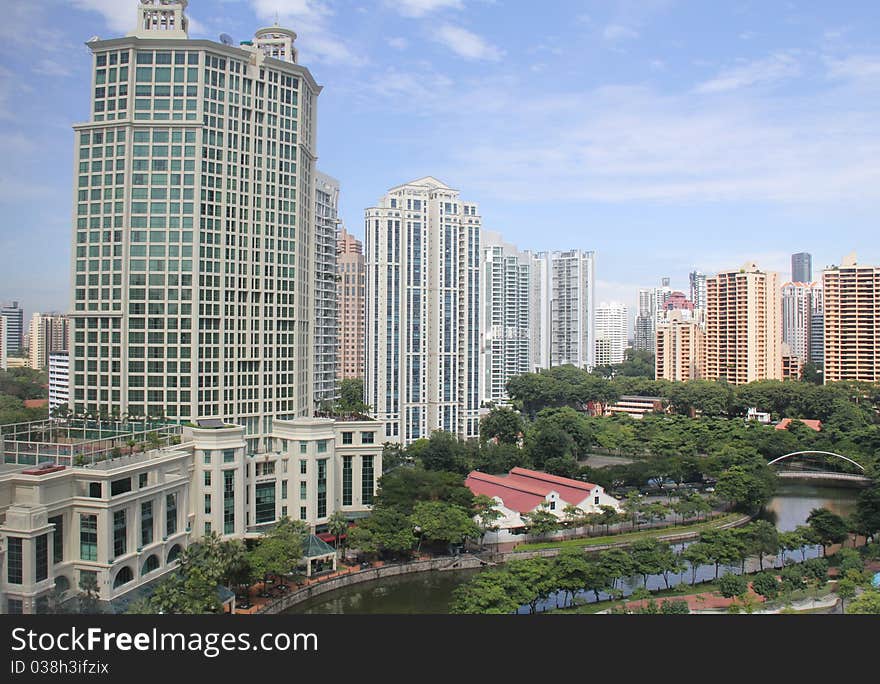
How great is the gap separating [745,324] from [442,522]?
52.3ft

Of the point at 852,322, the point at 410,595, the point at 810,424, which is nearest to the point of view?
the point at 410,595

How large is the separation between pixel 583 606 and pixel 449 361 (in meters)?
10.2

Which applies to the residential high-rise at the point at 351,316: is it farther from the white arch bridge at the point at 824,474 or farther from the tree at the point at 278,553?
the tree at the point at 278,553

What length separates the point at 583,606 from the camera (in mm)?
7297

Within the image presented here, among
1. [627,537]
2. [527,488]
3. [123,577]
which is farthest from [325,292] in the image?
[123,577]

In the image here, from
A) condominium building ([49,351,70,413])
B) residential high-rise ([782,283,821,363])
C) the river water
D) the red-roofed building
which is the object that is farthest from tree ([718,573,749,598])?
residential high-rise ([782,283,821,363])

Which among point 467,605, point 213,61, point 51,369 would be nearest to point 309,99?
point 213,61

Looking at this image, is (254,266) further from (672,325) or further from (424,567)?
(672,325)

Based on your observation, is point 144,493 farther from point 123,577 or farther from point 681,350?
point 681,350

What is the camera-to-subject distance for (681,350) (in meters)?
24.9

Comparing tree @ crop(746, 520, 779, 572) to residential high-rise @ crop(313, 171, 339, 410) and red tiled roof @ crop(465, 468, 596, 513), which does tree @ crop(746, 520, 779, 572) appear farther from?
residential high-rise @ crop(313, 171, 339, 410)

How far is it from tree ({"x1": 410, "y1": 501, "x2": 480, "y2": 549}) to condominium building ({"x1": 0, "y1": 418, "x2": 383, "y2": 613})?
1053mm

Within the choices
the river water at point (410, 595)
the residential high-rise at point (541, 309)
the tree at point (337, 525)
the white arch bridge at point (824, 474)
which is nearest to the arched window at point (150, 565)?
the river water at point (410, 595)

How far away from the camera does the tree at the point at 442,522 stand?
30.2 ft
